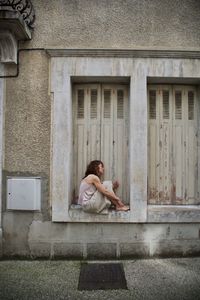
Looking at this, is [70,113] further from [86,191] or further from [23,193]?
[23,193]

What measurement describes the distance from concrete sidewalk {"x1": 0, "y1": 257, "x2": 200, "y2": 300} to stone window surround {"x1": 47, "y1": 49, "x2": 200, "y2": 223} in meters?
0.79

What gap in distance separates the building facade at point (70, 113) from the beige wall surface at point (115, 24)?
0.02 metres

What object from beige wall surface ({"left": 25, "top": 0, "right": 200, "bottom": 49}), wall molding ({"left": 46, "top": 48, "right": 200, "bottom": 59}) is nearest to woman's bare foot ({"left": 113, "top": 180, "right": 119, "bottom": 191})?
wall molding ({"left": 46, "top": 48, "right": 200, "bottom": 59})

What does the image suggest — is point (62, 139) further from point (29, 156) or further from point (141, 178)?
point (141, 178)

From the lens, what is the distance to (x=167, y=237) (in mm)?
5578

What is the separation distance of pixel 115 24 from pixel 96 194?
9.31ft

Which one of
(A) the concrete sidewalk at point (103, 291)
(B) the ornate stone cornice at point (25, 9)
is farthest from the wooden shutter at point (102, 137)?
(B) the ornate stone cornice at point (25, 9)

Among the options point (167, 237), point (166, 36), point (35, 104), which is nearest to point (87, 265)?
point (167, 237)

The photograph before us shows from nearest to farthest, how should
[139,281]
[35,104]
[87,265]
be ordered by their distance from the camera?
[139,281] → [87,265] → [35,104]

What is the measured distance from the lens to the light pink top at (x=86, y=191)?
547 centimetres

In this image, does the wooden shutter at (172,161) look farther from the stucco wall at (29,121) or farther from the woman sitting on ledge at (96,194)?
the stucco wall at (29,121)

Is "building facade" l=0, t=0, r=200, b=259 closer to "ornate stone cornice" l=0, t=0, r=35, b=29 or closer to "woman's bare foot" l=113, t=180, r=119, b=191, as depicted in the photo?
"ornate stone cornice" l=0, t=0, r=35, b=29

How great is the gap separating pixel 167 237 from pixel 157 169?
1159 millimetres

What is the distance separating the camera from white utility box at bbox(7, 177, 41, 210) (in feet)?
18.0
